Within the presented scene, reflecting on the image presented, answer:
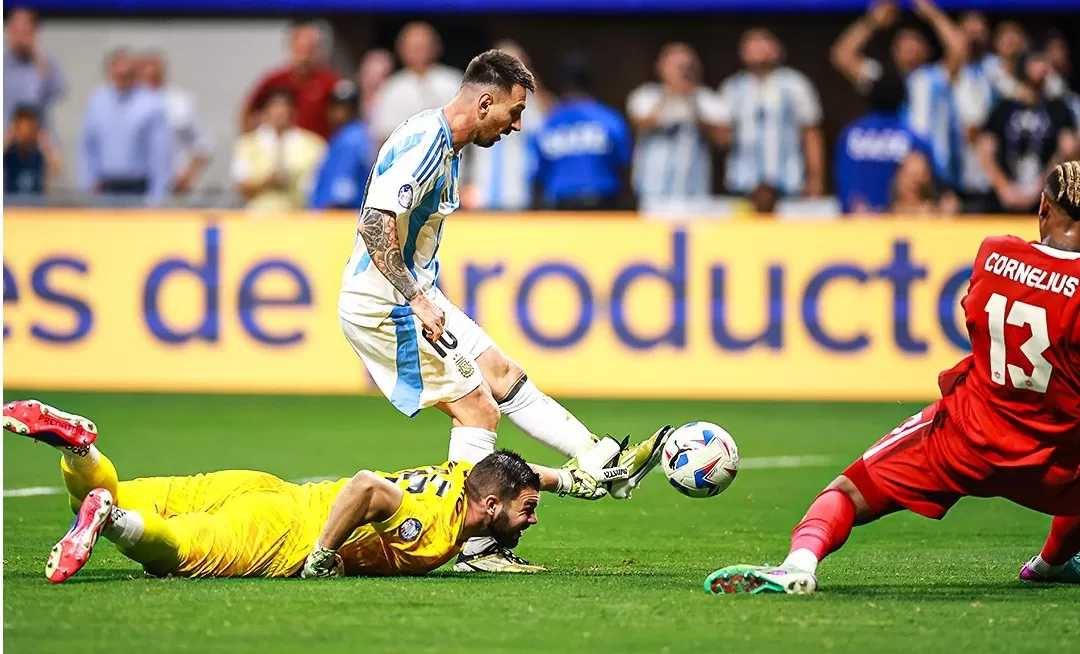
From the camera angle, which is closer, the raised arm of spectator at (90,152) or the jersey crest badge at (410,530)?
the jersey crest badge at (410,530)

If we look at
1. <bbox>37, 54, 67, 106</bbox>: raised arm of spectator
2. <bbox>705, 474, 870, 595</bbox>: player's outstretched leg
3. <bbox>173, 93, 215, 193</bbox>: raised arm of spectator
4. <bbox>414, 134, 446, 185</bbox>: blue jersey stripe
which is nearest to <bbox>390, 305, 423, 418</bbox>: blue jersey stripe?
Answer: <bbox>414, 134, 446, 185</bbox>: blue jersey stripe

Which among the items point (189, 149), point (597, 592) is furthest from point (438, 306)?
point (189, 149)

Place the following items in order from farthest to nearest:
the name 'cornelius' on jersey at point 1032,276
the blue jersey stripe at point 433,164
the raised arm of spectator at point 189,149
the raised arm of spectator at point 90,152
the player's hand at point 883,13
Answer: the raised arm of spectator at point 189,149, the raised arm of spectator at point 90,152, the player's hand at point 883,13, the blue jersey stripe at point 433,164, the name 'cornelius' on jersey at point 1032,276

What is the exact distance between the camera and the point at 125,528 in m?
6.68

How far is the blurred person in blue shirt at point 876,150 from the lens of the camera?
15800 millimetres

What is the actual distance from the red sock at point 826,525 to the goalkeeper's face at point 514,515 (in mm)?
1109

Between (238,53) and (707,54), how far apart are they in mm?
5701

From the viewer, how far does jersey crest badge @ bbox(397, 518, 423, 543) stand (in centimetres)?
707

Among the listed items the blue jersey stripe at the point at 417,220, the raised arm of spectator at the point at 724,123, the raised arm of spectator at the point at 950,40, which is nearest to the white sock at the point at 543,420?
the blue jersey stripe at the point at 417,220

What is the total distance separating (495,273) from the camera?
15.4m

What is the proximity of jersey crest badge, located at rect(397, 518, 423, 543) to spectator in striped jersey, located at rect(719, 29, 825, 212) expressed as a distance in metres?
10.4

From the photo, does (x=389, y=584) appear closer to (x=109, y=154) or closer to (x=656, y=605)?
(x=656, y=605)

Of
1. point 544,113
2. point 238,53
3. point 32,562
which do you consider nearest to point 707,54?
point 544,113

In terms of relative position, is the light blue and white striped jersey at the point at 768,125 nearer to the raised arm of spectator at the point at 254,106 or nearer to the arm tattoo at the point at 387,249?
the raised arm of spectator at the point at 254,106
